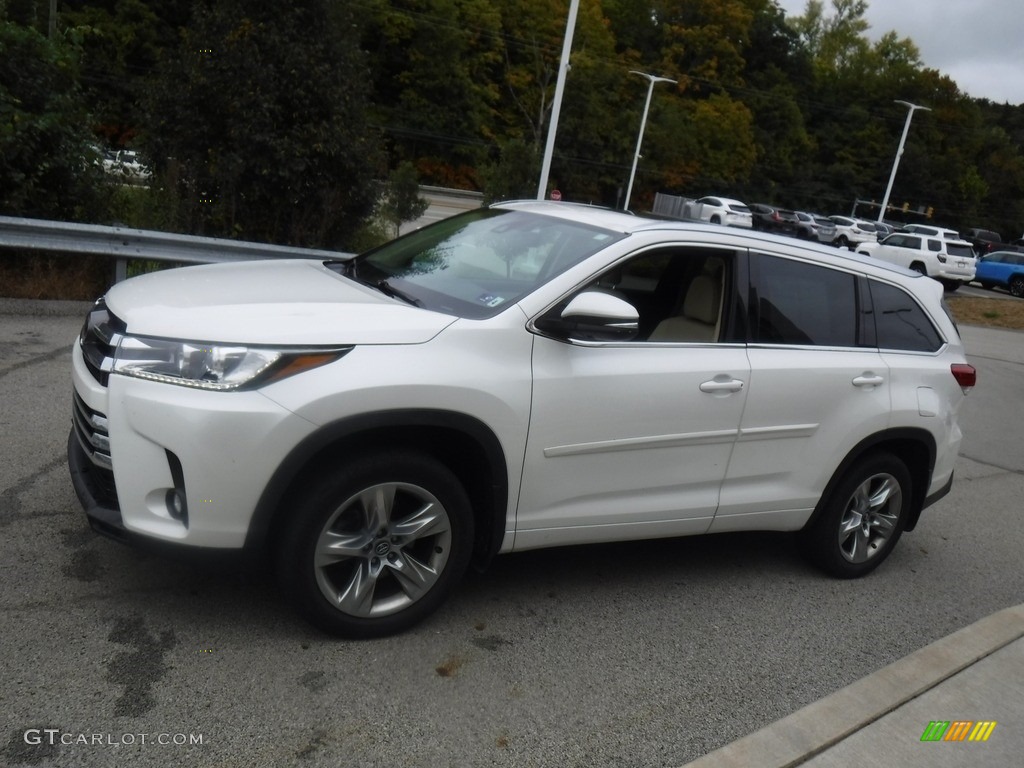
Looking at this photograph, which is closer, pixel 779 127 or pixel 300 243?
pixel 300 243

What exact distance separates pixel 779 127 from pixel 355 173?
8259 centimetres

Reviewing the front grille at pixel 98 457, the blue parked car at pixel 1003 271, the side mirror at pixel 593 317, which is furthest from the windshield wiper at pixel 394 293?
the blue parked car at pixel 1003 271

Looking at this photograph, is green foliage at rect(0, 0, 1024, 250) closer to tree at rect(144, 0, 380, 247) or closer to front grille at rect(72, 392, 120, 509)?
tree at rect(144, 0, 380, 247)

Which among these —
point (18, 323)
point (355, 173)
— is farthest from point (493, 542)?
point (355, 173)

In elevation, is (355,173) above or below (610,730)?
above

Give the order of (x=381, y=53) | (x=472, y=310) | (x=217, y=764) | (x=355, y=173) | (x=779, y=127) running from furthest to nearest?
(x=779, y=127)
(x=381, y=53)
(x=355, y=173)
(x=472, y=310)
(x=217, y=764)

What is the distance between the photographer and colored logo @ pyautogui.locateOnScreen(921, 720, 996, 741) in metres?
3.70

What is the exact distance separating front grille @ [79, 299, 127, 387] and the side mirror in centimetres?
159

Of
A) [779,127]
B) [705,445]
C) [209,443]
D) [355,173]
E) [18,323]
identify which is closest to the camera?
[209,443]

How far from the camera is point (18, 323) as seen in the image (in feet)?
26.8

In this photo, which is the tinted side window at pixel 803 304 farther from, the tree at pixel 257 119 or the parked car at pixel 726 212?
the parked car at pixel 726 212

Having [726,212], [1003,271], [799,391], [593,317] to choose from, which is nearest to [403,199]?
[799,391]

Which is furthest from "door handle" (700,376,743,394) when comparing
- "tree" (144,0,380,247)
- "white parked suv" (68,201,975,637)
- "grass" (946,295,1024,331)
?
"grass" (946,295,1024,331)

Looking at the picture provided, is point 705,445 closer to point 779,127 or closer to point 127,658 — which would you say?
point 127,658
